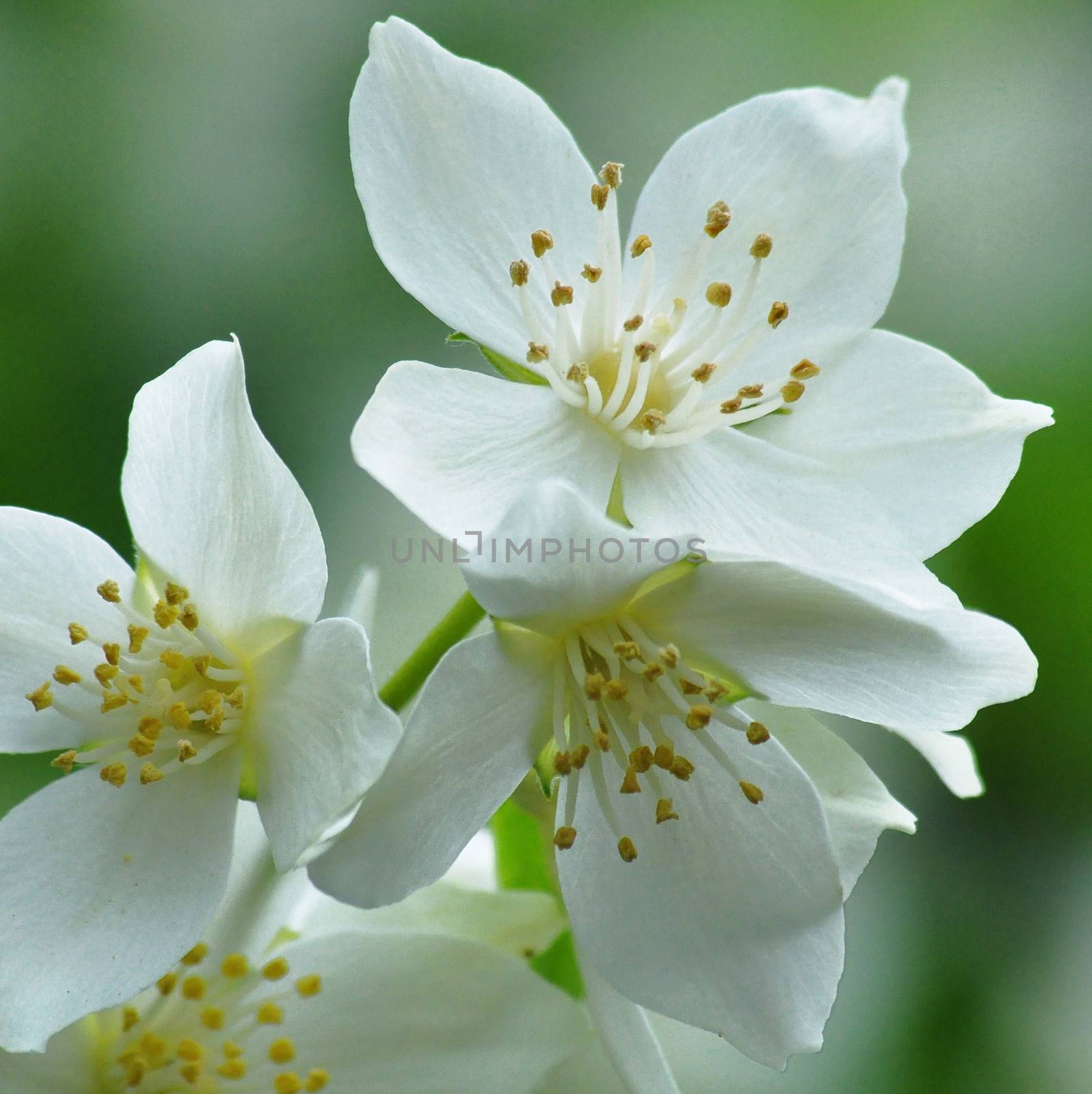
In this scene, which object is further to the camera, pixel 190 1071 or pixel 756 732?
pixel 190 1071

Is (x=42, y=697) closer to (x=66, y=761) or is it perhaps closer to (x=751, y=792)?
(x=66, y=761)

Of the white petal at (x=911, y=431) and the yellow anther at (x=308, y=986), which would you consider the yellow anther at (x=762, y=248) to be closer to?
the white petal at (x=911, y=431)

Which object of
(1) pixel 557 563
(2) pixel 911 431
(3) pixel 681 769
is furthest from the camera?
(2) pixel 911 431

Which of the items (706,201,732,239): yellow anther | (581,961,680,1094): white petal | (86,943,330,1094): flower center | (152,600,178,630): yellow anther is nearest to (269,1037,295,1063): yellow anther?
(86,943,330,1094): flower center

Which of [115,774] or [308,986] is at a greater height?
[115,774]

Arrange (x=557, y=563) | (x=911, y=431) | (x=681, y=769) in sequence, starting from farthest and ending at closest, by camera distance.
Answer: (x=911, y=431)
(x=681, y=769)
(x=557, y=563)

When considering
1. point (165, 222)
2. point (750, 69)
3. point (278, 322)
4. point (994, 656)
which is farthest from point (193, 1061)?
point (750, 69)

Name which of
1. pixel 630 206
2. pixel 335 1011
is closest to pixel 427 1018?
pixel 335 1011
